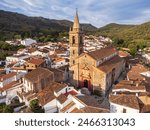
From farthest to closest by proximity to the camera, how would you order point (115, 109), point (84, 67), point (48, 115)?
point (84, 67)
point (115, 109)
point (48, 115)

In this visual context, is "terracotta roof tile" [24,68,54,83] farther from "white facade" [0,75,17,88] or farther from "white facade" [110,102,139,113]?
"white facade" [110,102,139,113]

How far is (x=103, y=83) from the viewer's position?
10.3 m

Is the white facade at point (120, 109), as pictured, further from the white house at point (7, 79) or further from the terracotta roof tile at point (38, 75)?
the white house at point (7, 79)

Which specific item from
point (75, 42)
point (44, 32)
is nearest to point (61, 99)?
point (75, 42)

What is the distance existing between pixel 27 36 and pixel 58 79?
23750 millimetres

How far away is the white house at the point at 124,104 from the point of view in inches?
242

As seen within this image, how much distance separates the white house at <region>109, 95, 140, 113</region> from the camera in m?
6.15

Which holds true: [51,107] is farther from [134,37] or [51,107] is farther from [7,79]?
[134,37]

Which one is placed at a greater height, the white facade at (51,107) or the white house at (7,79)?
the white house at (7,79)

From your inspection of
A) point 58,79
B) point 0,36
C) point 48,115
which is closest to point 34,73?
point 58,79

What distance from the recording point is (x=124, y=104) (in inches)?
249

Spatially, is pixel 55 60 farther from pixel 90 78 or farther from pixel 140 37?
pixel 140 37

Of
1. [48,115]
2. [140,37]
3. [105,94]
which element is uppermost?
[140,37]

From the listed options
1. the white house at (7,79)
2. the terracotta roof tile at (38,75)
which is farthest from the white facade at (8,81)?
the terracotta roof tile at (38,75)
